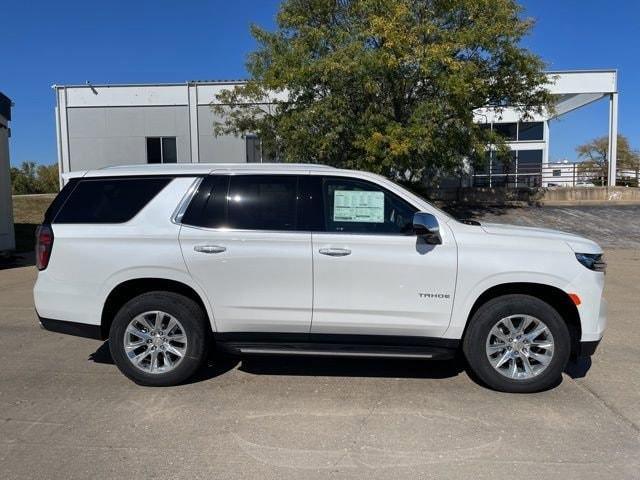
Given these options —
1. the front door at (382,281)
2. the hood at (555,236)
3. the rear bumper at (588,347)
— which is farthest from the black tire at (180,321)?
the rear bumper at (588,347)

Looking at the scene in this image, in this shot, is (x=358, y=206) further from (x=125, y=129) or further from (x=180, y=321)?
(x=125, y=129)

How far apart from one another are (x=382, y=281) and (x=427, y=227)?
567mm

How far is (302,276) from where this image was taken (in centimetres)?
450

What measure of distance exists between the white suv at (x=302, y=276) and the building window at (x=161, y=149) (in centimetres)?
1986

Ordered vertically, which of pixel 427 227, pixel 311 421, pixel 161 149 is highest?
pixel 161 149

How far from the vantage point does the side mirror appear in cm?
430

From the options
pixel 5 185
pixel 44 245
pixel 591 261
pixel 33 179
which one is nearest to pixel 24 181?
pixel 33 179

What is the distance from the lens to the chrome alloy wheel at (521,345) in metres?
4.51

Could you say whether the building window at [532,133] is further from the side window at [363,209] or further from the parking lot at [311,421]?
the side window at [363,209]

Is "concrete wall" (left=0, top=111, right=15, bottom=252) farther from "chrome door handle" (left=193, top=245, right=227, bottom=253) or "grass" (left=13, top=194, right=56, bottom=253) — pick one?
"chrome door handle" (left=193, top=245, right=227, bottom=253)

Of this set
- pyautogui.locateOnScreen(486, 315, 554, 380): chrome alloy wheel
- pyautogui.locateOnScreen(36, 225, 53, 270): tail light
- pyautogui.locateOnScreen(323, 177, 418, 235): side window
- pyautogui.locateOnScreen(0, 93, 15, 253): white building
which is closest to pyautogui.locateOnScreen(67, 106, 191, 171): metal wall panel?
pyautogui.locateOnScreen(0, 93, 15, 253): white building

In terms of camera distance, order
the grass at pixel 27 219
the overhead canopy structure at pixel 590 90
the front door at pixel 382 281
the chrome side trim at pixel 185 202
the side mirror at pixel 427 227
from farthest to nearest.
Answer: the overhead canopy structure at pixel 590 90
the grass at pixel 27 219
the chrome side trim at pixel 185 202
the front door at pixel 382 281
the side mirror at pixel 427 227

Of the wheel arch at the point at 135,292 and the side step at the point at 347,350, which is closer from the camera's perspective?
the side step at the point at 347,350

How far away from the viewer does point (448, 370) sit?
5.21m
